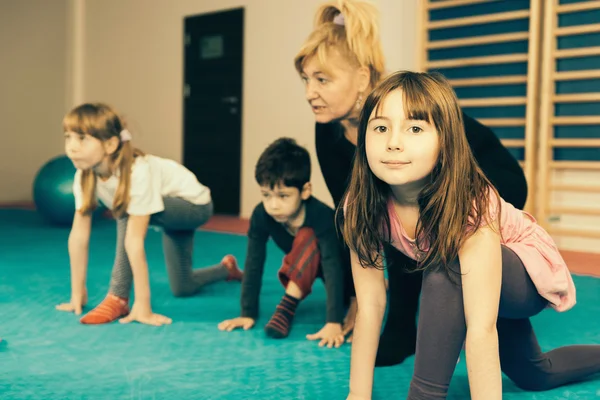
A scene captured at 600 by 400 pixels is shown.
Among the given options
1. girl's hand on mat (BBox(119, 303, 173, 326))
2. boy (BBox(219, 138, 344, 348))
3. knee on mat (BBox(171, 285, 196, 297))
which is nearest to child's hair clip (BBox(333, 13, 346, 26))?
boy (BBox(219, 138, 344, 348))

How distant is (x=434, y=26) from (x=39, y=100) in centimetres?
364

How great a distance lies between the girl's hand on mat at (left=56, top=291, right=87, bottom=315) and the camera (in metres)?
2.02

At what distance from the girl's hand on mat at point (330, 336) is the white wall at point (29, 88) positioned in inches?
185

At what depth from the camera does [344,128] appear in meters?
1.81

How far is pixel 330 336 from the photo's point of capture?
5.68ft

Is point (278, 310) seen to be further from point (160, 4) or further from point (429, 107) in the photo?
point (160, 4)

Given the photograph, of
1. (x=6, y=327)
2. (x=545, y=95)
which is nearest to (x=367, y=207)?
(x=6, y=327)

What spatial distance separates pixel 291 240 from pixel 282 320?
0.24 metres

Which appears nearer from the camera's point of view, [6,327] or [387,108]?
[387,108]

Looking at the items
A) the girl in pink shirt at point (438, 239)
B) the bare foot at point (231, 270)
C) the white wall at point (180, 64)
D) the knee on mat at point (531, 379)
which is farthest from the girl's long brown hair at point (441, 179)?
the white wall at point (180, 64)

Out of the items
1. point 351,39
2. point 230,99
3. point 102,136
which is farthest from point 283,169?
point 230,99

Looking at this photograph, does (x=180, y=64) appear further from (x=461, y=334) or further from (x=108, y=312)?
(x=461, y=334)

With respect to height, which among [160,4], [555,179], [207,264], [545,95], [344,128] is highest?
Answer: [160,4]

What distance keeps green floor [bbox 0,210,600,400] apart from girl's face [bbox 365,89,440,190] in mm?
517
